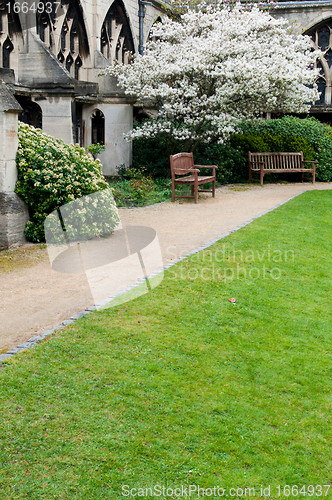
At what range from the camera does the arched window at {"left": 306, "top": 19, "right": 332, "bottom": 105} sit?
25.1 meters

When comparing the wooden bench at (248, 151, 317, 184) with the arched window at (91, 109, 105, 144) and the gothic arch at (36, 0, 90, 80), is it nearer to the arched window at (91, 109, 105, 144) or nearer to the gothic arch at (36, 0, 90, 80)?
the arched window at (91, 109, 105, 144)

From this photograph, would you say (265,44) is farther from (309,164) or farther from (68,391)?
(68,391)

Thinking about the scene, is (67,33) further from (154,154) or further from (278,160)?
(278,160)

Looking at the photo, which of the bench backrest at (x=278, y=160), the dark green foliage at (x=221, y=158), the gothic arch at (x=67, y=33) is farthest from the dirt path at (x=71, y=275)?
the gothic arch at (x=67, y=33)

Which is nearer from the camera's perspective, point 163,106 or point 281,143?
point 163,106

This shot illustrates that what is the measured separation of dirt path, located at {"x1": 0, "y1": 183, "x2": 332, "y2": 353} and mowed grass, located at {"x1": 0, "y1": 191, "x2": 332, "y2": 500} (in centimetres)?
41

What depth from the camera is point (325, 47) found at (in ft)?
82.9

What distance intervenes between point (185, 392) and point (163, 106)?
435 inches

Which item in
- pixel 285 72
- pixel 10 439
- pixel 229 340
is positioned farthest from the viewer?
pixel 285 72

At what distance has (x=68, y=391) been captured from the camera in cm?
344

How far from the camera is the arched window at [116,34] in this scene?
17594 mm

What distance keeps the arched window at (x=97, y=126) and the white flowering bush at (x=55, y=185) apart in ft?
24.8

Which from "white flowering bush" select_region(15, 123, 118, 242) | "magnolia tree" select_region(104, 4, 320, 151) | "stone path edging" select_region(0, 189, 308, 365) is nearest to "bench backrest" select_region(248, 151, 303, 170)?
"magnolia tree" select_region(104, 4, 320, 151)

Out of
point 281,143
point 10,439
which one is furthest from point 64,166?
point 281,143
